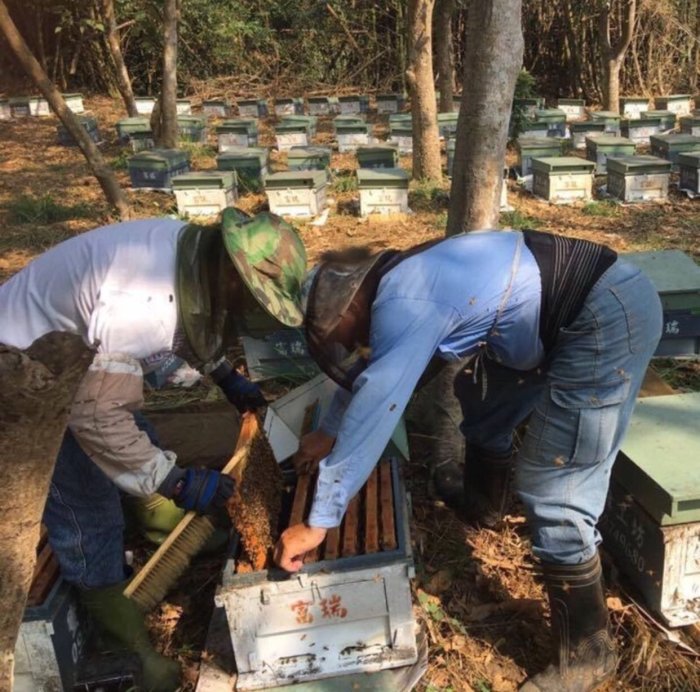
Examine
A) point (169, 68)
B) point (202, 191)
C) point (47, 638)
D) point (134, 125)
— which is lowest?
point (47, 638)

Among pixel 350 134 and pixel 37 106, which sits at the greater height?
pixel 37 106

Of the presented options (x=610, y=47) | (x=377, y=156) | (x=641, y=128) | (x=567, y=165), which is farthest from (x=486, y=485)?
(x=610, y=47)

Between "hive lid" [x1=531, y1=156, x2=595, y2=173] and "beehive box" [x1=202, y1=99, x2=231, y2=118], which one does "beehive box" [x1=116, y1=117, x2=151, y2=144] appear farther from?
"hive lid" [x1=531, y1=156, x2=595, y2=173]

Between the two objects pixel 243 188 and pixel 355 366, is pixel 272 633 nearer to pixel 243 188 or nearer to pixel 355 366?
pixel 355 366

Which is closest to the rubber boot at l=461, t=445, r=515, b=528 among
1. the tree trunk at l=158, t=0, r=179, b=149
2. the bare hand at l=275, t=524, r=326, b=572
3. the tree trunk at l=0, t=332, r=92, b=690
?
the bare hand at l=275, t=524, r=326, b=572

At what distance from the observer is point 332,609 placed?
203cm

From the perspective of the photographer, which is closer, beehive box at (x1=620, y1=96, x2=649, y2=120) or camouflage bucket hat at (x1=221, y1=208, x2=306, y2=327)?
camouflage bucket hat at (x1=221, y1=208, x2=306, y2=327)

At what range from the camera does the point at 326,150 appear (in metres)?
8.35

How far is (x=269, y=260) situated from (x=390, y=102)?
43.0ft

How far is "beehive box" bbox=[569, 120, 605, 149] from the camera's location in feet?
32.9

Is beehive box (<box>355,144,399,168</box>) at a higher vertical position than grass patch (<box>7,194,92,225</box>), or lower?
higher

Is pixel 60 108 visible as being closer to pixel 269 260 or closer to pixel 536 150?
pixel 536 150

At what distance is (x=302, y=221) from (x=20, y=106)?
37.7 feet

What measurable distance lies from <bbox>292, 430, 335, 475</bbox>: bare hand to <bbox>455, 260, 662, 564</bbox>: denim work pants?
649 mm
